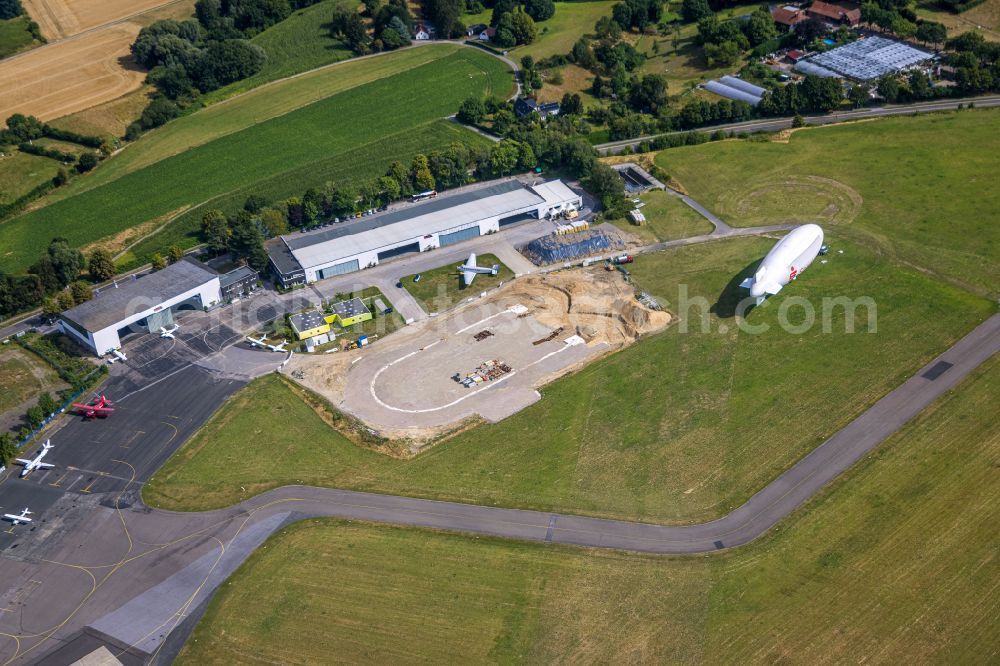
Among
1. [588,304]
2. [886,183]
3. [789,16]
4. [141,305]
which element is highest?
[141,305]

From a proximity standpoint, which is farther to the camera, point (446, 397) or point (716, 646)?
point (446, 397)

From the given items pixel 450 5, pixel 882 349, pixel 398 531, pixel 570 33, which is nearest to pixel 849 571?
pixel 882 349

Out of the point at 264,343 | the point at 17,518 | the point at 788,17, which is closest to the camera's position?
the point at 17,518

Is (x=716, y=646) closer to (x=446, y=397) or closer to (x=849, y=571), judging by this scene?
(x=849, y=571)

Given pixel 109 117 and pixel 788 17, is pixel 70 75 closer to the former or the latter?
pixel 109 117

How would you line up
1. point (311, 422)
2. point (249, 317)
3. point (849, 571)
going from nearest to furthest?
point (849, 571) < point (311, 422) < point (249, 317)

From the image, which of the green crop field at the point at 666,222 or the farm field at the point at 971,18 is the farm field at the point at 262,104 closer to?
the green crop field at the point at 666,222

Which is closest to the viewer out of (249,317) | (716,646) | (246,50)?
(716,646)

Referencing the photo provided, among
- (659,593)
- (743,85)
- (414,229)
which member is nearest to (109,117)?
(414,229)
